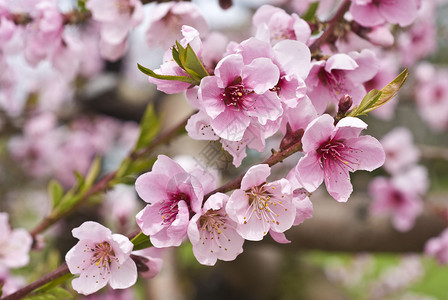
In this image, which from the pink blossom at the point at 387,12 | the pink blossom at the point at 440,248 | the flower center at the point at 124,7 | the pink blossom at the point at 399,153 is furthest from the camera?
the pink blossom at the point at 399,153

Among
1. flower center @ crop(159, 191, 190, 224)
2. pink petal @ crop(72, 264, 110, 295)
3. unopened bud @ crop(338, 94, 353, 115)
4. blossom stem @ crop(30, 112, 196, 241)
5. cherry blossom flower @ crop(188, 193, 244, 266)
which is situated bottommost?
blossom stem @ crop(30, 112, 196, 241)

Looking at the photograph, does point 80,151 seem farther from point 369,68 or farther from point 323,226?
point 369,68

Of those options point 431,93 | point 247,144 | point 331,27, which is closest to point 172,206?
point 247,144

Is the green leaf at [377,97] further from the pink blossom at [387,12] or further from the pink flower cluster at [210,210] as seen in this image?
the pink blossom at [387,12]

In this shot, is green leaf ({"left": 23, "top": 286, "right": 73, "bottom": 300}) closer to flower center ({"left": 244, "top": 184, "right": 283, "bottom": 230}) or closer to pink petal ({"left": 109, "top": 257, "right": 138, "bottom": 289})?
pink petal ({"left": 109, "top": 257, "right": 138, "bottom": 289})

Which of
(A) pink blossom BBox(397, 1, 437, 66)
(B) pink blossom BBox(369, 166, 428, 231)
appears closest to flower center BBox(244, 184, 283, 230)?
(B) pink blossom BBox(369, 166, 428, 231)

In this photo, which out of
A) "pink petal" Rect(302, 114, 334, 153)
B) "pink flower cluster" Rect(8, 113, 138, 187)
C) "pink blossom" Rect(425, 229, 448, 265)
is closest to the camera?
"pink petal" Rect(302, 114, 334, 153)

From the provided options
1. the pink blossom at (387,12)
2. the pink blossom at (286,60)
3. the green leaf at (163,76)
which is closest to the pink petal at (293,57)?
the pink blossom at (286,60)
